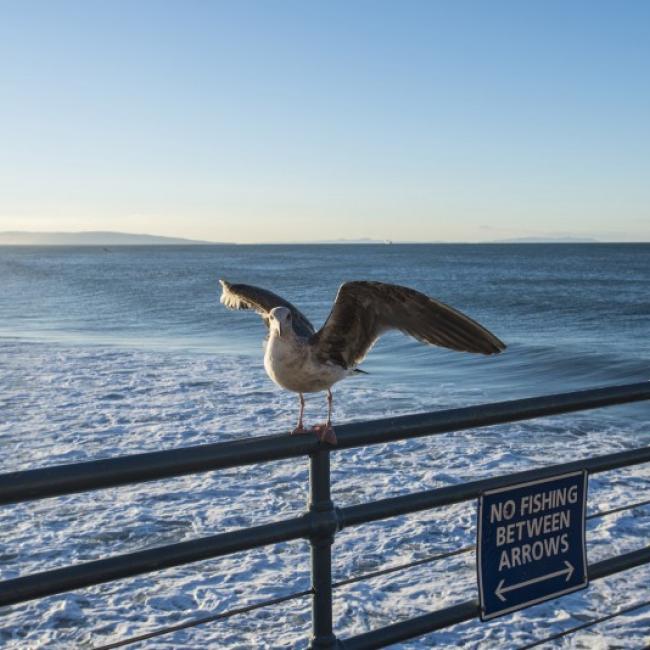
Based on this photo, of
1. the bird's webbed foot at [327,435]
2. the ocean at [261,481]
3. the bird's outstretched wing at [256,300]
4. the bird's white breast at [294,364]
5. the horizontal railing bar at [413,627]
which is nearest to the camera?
the bird's webbed foot at [327,435]

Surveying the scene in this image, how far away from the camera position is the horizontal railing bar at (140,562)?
1653mm

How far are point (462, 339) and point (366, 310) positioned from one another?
19.3 inches

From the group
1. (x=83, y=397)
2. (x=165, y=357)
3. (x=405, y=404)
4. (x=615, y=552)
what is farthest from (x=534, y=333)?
(x=615, y=552)

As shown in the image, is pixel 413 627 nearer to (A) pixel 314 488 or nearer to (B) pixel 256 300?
(A) pixel 314 488

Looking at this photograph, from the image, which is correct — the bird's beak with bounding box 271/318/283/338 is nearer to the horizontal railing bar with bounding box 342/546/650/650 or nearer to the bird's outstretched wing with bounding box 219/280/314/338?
the bird's outstretched wing with bounding box 219/280/314/338

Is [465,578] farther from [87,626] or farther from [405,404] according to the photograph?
[405,404]

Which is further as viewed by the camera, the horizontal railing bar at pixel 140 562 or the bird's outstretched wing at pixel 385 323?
the bird's outstretched wing at pixel 385 323

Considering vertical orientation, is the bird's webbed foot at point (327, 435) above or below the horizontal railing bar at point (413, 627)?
above

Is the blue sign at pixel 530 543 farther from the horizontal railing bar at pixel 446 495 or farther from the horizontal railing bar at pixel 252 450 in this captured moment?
the horizontal railing bar at pixel 252 450

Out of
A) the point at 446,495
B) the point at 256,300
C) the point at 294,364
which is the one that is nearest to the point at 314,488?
the point at 446,495

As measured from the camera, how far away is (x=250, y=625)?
19.6ft

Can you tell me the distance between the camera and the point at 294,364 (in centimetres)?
305

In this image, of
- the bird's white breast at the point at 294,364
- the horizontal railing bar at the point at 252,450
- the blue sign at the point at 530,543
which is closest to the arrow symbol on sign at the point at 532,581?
the blue sign at the point at 530,543

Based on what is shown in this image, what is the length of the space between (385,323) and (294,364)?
398 mm
